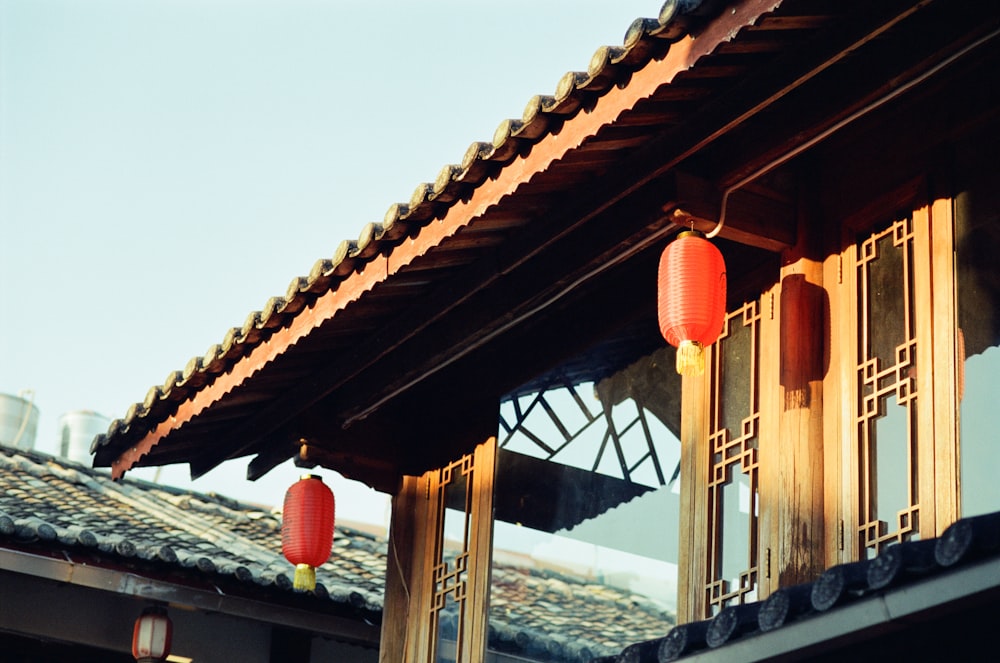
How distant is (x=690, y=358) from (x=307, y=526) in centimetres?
420

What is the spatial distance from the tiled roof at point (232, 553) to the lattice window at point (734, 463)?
457 mm

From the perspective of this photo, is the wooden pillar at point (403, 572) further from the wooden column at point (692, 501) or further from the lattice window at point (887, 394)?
the lattice window at point (887, 394)

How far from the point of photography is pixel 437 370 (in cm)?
910

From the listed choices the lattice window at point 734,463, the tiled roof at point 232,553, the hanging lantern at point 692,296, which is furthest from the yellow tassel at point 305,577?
the hanging lantern at point 692,296

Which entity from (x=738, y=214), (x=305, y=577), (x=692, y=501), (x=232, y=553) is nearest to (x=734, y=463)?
(x=692, y=501)

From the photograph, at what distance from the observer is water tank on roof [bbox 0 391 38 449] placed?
2414 centimetres

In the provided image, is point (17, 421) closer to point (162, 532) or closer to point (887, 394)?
point (162, 532)

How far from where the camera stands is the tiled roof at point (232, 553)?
829 cm

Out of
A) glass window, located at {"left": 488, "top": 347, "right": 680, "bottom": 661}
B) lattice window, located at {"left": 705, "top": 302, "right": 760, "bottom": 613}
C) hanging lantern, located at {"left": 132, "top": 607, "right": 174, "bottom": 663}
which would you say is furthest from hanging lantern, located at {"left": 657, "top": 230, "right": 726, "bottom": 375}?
hanging lantern, located at {"left": 132, "top": 607, "right": 174, "bottom": 663}

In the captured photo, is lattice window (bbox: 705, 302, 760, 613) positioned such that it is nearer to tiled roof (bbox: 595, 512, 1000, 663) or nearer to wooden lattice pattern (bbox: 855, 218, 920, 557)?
wooden lattice pattern (bbox: 855, 218, 920, 557)

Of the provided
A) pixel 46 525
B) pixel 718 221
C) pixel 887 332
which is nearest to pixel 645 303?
pixel 718 221

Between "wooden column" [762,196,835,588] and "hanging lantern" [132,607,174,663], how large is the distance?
591 cm

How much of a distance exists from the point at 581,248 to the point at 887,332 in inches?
67.6

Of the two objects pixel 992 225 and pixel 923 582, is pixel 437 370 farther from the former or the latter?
pixel 923 582
